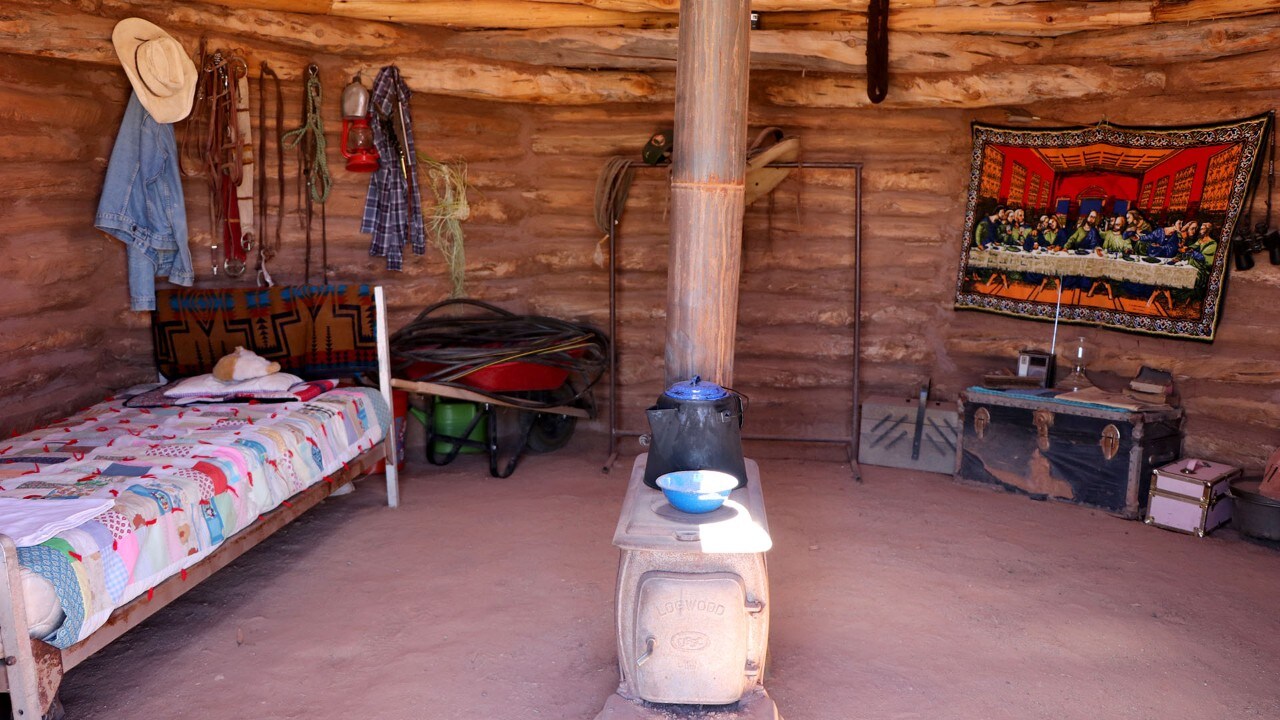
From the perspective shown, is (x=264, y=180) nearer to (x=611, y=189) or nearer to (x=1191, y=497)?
(x=611, y=189)

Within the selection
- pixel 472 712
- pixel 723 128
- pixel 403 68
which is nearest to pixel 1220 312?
pixel 723 128

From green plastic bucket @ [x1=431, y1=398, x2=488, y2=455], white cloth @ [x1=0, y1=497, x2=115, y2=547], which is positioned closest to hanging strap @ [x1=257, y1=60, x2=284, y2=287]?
green plastic bucket @ [x1=431, y1=398, x2=488, y2=455]

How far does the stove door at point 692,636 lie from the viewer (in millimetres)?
2939

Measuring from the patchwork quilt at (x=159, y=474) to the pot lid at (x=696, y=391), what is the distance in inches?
73.1

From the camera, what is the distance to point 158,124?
5.37 metres

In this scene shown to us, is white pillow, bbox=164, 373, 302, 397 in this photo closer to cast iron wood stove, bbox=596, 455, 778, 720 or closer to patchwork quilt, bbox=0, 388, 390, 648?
patchwork quilt, bbox=0, 388, 390, 648

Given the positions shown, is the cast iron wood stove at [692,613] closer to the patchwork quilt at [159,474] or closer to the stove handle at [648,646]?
the stove handle at [648,646]

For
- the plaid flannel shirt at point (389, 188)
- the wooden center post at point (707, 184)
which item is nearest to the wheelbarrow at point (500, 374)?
the plaid flannel shirt at point (389, 188)

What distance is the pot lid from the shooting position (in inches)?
133

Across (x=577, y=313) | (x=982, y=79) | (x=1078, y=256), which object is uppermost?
(x=982, y=79)

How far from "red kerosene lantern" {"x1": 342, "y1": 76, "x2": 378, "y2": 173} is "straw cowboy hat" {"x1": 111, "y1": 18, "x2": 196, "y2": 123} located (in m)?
0.89

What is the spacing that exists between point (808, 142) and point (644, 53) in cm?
130

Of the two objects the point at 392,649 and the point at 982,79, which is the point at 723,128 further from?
the point at 982,79

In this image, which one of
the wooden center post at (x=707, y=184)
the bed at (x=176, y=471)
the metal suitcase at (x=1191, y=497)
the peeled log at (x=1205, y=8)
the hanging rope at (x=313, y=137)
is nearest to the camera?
the bed at (x=176, y=471)
